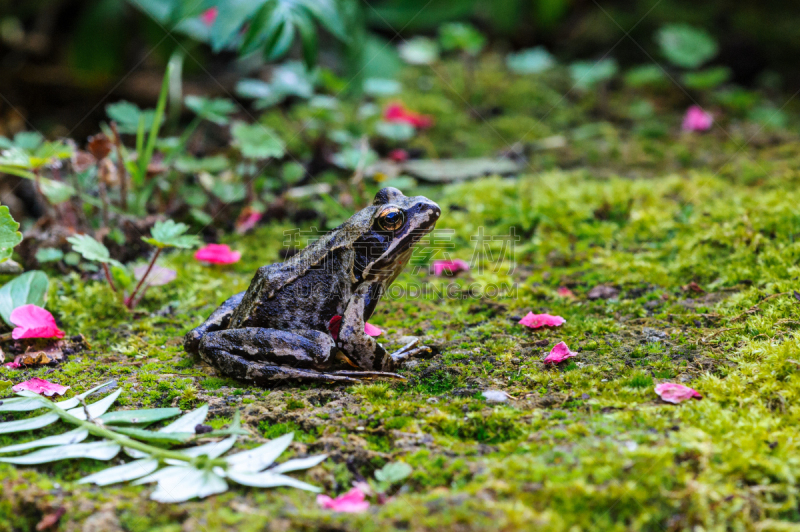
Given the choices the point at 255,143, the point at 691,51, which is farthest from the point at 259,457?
the point at 691,51

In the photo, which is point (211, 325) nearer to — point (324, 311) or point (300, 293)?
point (300, 293)

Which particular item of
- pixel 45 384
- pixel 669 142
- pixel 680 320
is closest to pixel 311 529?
pixel 45 384

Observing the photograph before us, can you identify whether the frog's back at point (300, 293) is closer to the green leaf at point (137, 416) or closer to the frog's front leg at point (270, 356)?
the frog's front leg at point (270, 356)

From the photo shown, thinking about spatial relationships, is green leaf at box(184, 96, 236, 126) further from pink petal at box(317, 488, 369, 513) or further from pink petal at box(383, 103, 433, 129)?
pink petal at box(317, 488, 369, 513)

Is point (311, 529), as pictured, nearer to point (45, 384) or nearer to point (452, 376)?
point (452, 376)

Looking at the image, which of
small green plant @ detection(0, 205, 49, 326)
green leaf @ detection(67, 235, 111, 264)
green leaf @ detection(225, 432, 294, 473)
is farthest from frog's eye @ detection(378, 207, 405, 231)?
small green plant @ detection(0, 205, 49, 326)

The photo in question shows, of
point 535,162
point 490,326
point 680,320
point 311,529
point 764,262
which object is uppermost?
point 535,162
